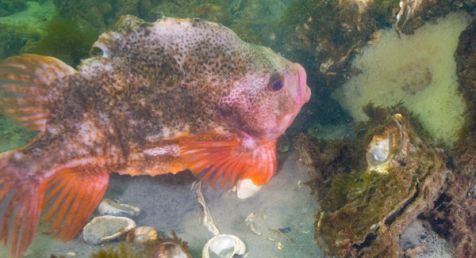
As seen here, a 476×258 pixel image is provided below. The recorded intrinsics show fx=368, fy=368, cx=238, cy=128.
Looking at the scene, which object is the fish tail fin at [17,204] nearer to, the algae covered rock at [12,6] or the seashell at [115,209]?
the seashell at [115,209]

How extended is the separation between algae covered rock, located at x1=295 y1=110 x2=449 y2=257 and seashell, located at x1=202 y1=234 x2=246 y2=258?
779mm

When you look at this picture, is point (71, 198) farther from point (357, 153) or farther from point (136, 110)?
point (357, 153)

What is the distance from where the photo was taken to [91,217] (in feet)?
12.1

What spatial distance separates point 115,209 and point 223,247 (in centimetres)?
120

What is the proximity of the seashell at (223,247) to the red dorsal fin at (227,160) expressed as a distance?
1.63 ft

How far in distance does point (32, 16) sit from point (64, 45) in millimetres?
5215

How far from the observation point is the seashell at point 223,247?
3275mm

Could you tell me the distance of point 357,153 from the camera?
346cm

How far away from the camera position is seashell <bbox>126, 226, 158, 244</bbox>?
3.32m

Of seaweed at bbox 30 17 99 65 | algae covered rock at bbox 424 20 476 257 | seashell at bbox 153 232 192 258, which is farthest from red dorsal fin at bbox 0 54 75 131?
algae covered rock at bbox 424 20 476 257

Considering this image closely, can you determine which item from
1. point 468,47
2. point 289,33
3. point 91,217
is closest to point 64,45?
point 91,217

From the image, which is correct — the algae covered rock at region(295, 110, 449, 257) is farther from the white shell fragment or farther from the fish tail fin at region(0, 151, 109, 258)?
the fish tail fin at region(0, 151, 109, 258)

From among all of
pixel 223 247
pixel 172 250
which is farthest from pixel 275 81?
pixel 172 250

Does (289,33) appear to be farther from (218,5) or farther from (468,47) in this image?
(468,47)
